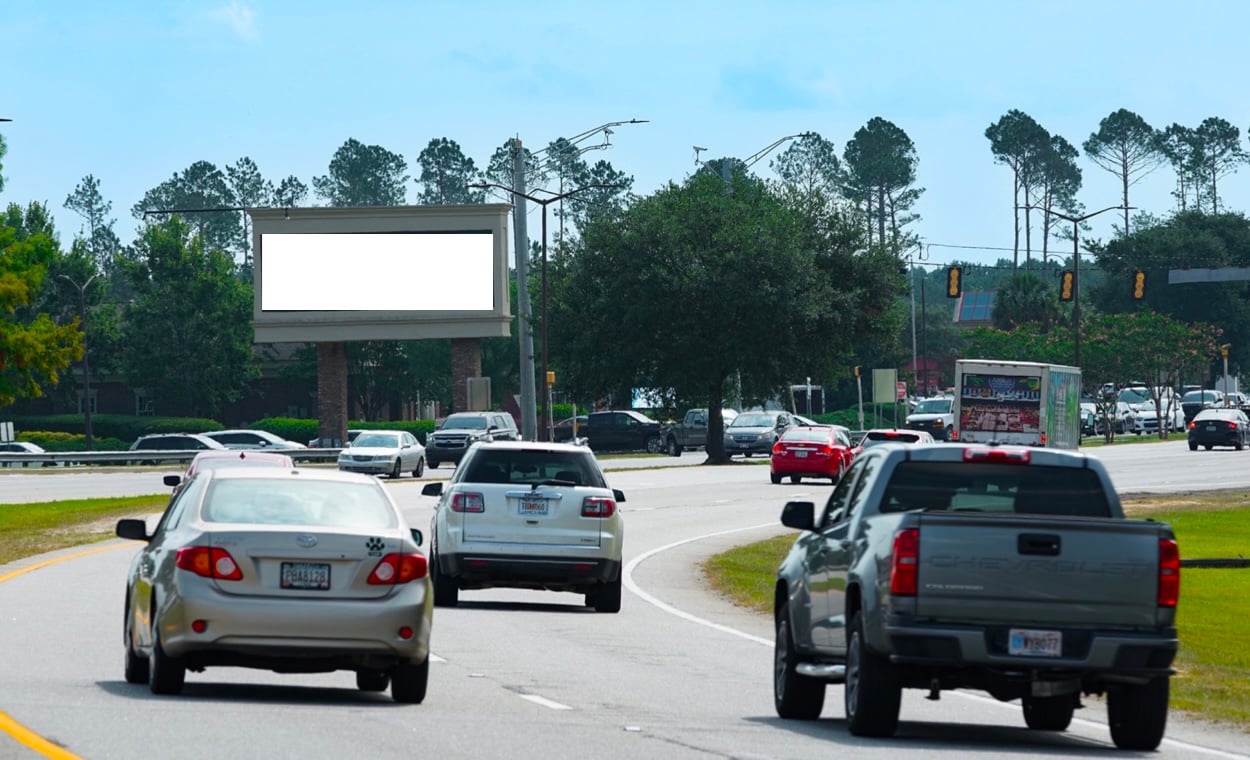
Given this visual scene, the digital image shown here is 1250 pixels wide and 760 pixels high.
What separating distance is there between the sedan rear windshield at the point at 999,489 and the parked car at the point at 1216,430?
223 ft

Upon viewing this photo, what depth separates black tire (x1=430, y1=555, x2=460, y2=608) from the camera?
21.6 meters

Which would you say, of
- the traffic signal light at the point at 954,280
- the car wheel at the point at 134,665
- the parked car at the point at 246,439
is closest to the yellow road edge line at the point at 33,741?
the car wheel at the point at 134,665

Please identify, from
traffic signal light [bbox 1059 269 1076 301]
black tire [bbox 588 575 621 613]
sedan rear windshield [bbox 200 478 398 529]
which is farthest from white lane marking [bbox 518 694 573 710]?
traffic signal light [bbox 1059 269 1076 301]

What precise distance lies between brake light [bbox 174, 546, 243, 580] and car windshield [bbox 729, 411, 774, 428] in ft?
205

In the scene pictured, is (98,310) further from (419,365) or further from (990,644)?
(990,644)

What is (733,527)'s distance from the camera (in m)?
39.2

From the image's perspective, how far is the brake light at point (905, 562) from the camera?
1123 cm

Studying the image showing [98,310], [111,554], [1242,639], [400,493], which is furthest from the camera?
[98,310]

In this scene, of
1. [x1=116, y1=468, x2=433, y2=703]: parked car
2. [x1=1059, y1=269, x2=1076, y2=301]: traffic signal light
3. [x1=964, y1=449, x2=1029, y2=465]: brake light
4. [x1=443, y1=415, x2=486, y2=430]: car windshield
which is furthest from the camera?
[x1=1059, y1=269, x2=1076, y2=301]: traffic signal light

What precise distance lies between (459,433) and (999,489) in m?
53.3

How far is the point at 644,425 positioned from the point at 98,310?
3576 centimetres

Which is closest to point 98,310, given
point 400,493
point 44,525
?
point 400,493

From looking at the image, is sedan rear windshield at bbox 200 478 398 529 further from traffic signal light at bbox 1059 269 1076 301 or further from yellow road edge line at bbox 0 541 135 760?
traffic signal light at bbox 1059 269 1076 301

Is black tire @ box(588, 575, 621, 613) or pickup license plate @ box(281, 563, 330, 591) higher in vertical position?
pickup license plate @ box(281, 563, 330, 591)
